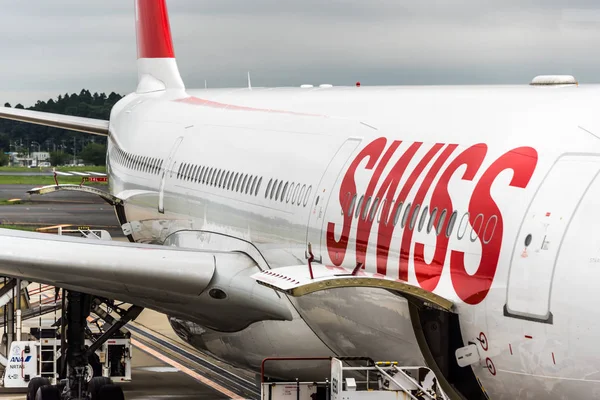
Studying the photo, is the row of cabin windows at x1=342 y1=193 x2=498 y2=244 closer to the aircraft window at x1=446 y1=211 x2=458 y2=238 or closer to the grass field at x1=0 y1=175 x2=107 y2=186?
the aircraft window at x1=446 y1=211 x2=458 y2=238

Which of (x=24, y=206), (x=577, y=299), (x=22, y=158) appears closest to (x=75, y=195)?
(x=24, y=206)

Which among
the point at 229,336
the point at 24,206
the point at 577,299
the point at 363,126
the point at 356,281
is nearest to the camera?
the point at 577,299

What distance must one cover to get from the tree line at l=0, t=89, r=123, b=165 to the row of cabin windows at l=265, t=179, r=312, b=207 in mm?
49411

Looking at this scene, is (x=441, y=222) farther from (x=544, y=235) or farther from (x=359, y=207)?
(x=359, y=207)

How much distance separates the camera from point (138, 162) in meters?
23.3

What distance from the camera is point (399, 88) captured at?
14227 mm

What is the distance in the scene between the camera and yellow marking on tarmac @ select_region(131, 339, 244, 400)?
19875 millimetres

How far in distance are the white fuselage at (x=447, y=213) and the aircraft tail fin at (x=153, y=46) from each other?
11418mm

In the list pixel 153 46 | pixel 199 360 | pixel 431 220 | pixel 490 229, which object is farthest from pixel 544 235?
pixel 153 46

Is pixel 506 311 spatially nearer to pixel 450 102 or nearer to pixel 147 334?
pixel 450 102

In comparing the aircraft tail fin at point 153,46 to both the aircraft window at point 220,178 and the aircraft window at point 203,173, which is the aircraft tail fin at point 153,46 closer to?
the aircraft window at point 203,173

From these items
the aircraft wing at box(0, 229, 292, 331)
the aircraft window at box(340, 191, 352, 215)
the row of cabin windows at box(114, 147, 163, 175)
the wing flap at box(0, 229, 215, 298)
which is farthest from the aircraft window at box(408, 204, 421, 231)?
the row of cabin windows at box(114, 147, 163, 175)

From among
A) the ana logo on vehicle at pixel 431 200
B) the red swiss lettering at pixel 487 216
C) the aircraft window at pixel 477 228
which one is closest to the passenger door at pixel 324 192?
the ana logo on vehicle at pixel 431 200

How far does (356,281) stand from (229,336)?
19.1ft
